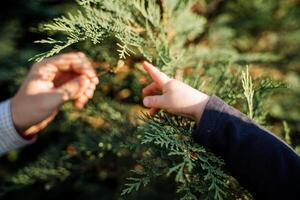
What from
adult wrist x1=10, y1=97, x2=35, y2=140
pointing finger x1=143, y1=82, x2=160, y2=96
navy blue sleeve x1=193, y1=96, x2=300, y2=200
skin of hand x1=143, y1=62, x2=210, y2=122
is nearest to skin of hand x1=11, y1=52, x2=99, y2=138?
adult wrist x1=10, y1=97, x2=35, y2=140

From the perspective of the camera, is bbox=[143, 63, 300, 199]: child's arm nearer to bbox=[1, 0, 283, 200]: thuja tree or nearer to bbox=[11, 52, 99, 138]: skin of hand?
bbox=[1, 0, 283, 200]: thuja tree

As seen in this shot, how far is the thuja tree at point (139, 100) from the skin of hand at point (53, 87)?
10 centimetres

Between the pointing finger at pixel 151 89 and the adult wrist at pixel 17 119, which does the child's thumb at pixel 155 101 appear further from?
the adult wrist at pixel 17 119

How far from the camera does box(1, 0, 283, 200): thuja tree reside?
146 cm

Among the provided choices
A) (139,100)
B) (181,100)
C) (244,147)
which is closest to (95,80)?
(181,100)

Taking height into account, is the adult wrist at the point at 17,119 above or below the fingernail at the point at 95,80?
below

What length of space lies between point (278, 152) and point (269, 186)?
11 centimetres

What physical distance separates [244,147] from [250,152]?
0.02m

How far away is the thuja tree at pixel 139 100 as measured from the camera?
1.46m

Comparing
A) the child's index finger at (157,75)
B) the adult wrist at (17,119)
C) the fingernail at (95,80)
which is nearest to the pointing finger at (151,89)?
the child's index finger at (157,75)

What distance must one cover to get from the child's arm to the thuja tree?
58 mm

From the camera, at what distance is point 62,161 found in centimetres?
215

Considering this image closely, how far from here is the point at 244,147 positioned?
1346mm

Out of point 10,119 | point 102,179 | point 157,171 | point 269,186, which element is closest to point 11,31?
point 10,119
